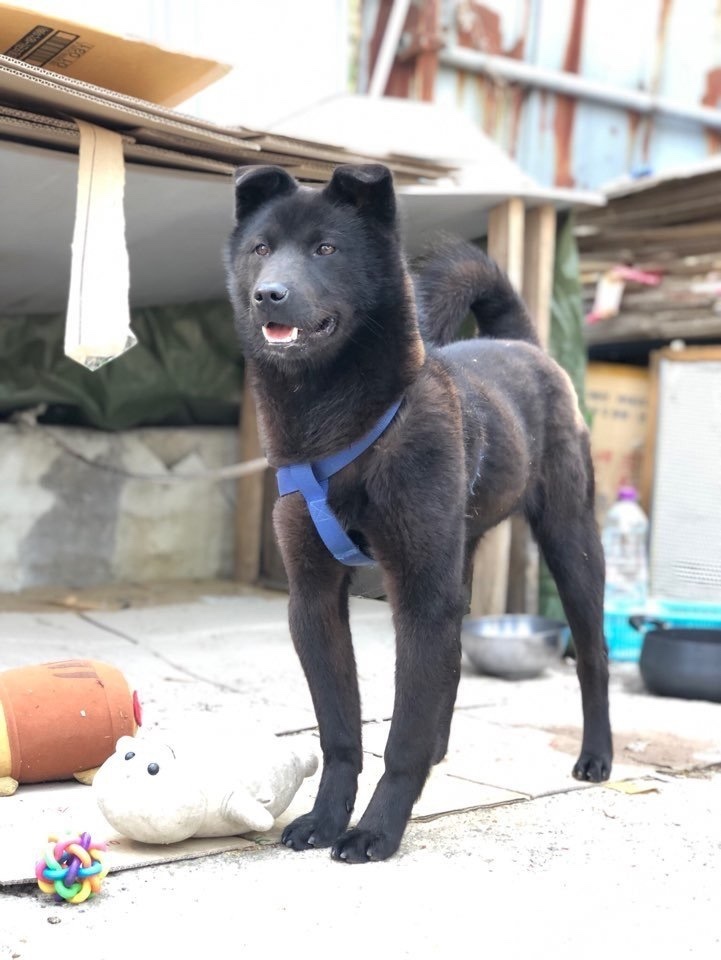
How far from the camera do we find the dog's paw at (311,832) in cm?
254

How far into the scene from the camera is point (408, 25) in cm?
782

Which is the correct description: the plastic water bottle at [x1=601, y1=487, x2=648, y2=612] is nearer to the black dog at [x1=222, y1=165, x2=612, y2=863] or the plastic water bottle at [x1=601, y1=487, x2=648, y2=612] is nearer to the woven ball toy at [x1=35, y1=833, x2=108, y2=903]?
the black dog at [x1=222, y1=165, x2=612, y2=863]

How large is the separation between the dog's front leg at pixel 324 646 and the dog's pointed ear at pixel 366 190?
0.70m

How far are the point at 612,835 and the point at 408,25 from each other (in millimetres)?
6439

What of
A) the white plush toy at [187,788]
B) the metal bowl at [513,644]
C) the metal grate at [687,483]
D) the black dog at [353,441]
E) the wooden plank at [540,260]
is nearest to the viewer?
the white plush toy at [187,788]

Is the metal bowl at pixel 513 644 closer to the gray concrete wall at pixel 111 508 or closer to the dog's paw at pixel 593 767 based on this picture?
the dog's paw at pixel 593 767

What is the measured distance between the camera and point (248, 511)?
21.5 ft

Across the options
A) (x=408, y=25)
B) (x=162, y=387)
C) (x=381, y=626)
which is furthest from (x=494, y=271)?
(x=408, y=25)

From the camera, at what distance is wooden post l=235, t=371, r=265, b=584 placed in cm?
646

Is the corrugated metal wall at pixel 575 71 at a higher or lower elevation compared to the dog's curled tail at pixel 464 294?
higher

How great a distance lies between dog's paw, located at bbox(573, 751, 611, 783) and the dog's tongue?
1.55m

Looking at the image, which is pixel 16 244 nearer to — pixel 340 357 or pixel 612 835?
pixel 340 357

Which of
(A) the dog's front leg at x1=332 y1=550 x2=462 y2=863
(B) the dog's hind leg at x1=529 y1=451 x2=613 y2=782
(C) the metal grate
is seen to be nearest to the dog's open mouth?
(A) the dog's front leg at x1=332 y1=550 x2=462 y2=863

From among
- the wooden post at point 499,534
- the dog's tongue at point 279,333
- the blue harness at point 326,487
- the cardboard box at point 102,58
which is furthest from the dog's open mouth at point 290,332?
the wooden post at point 499,534
